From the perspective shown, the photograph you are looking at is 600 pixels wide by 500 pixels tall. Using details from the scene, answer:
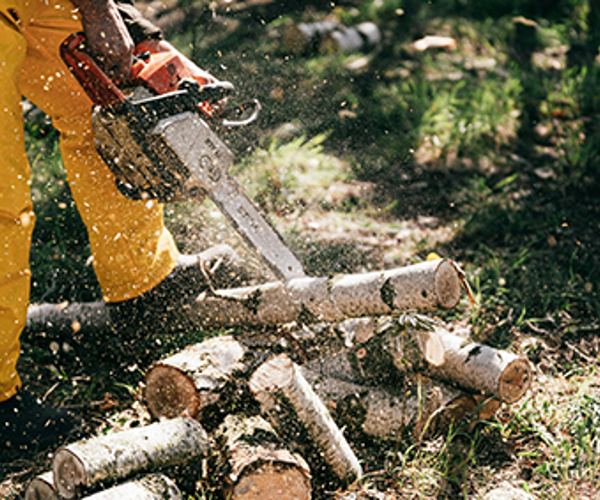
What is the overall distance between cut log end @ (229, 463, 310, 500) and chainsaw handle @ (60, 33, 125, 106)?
1.32 metres

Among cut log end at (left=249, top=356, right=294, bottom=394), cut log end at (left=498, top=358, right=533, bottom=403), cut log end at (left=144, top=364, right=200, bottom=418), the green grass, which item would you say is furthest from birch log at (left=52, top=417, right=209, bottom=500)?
cut log end at (left=498, top=358, right=533, bottom=403)

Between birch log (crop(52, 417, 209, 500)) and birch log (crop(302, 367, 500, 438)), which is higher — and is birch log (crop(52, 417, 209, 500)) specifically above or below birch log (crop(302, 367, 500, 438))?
above

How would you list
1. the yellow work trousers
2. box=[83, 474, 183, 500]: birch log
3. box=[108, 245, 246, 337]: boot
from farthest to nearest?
box=[108, 245, 246, 337]: boot < the yellow work trousers < box=[83, 474, 183, 500]: birch log

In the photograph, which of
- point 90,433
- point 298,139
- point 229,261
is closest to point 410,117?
point 298,139

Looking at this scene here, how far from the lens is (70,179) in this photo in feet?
7.77

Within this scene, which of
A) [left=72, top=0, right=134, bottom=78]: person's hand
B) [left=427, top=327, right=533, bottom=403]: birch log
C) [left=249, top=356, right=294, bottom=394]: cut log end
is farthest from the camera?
[left=427, top=327, right=533, bottom=403]: birch log

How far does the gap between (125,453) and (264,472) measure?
15.6 inches

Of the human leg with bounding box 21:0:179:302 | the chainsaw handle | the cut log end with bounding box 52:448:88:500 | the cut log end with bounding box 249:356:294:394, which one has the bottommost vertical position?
the cut log end with bounding box 249:356:294:394

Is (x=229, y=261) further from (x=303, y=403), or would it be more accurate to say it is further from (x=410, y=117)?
(x=410, y=117)

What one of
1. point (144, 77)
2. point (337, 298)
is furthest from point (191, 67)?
point (337, 298)

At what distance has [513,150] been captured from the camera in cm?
407

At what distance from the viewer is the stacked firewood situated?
1711mm

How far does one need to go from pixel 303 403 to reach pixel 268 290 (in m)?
0.57

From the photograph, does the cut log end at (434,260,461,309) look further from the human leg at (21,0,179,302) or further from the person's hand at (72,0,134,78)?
the person's hand at (72,0,134,78)
